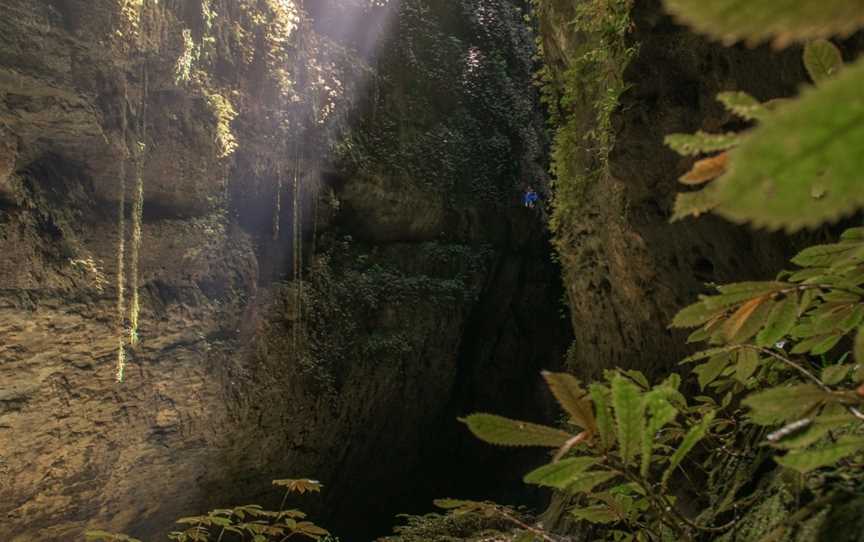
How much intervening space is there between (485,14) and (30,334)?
8.97 m

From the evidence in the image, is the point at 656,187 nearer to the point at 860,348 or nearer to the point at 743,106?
the point at 860,348

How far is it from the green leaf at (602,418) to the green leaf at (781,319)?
1.26 ft

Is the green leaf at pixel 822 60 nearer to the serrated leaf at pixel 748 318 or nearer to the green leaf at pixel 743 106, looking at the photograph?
the green leaf at pixel 743 106

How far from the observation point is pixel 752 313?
40.2 inches

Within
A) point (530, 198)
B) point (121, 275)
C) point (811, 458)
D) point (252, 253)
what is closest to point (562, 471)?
point (811, 458)

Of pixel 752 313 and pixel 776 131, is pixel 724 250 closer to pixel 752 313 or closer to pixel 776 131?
pixel 752 313

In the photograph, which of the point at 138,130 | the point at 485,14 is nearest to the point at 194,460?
the point at 138,130

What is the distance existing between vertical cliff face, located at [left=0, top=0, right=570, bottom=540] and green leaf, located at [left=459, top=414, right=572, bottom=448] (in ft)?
17.5

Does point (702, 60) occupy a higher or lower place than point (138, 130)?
lower

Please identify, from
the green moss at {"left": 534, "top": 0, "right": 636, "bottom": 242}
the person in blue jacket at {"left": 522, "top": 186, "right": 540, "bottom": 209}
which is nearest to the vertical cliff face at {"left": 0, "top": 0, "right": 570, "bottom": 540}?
the person in blue jacket at {"left": 522, "top": 186, "right": 540, "bottom": 209}

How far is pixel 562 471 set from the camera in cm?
86

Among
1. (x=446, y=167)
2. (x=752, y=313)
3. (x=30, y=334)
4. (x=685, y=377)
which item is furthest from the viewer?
(x=446, y=167)

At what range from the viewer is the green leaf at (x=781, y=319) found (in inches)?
39.5

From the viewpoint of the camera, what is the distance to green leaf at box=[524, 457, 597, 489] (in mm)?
842
